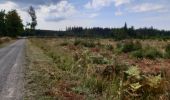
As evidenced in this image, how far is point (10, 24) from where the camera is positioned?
101m

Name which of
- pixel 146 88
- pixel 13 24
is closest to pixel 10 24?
pixel 13 24

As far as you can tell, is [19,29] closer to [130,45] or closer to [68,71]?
[130,45]

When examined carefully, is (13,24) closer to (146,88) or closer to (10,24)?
(10,24)

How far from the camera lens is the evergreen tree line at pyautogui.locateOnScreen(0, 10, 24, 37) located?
98863 millimetres

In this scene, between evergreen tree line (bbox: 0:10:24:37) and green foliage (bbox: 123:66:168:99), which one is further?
evergreen tree line (bbox: 0:10:24:37)

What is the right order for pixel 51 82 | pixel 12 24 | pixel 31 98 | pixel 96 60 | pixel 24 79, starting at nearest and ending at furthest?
pixel 31 98
pixel 51 82
pixel 24 79
pixel 96 60
pixel 12 24

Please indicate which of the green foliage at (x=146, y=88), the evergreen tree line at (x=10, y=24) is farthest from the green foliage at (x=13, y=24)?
the green foliage at (x=146, y=88)

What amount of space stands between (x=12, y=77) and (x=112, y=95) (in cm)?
673

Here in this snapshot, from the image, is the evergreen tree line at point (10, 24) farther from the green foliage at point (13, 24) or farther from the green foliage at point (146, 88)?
the green foliage at point (146, 88)

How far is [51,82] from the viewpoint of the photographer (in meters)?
13.5

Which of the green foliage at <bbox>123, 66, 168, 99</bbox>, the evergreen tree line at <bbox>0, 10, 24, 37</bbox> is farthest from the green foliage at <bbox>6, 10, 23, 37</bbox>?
the green foliage at <bbox>123, 66, 168, 99</bbox>

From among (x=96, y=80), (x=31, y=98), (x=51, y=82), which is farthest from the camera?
(x=51, y=82)

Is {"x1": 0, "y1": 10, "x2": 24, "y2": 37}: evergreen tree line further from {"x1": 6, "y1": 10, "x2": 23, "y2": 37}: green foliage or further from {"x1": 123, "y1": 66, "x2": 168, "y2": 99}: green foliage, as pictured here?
{"x1": 123, "y1": 66, "x2": 168, "y2": 99}: green foliage

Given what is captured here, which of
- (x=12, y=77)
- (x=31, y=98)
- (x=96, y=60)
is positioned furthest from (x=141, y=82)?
(x=96, y=60)
